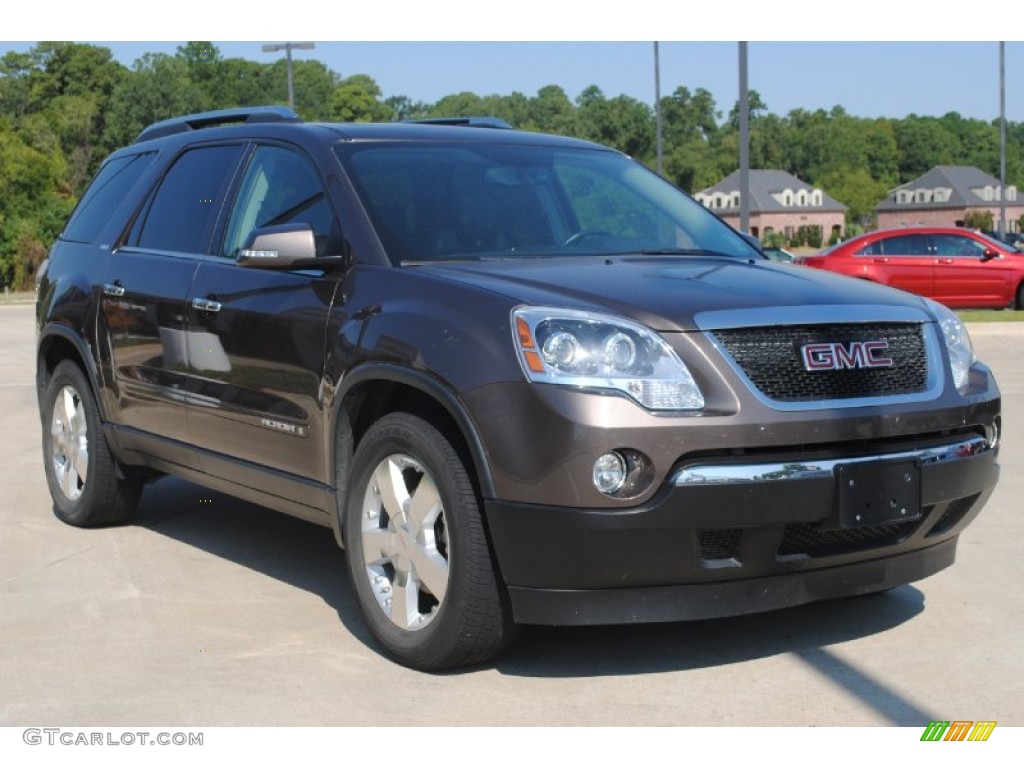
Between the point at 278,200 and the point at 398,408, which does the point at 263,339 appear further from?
the point at 398,408

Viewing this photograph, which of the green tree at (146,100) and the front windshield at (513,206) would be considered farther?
the green tree at (146,100)

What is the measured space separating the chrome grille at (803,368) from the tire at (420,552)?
91cm

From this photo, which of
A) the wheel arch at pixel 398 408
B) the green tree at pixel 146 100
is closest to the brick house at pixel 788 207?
the green tree at pixel 146 100

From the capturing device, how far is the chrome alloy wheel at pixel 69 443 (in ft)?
22.9

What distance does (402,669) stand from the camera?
4.68 m

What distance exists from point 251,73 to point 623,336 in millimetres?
137760

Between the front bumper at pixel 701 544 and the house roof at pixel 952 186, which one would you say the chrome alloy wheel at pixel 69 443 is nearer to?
the front bumper at pixel 701 544

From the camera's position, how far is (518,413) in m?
4.20

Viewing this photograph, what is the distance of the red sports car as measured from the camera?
22844mm

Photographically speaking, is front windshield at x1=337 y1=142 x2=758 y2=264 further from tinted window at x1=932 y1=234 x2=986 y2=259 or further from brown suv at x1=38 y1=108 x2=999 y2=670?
tinted window at x1=932 y1=234 x2=986 y2=259

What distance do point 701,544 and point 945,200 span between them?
552 feet

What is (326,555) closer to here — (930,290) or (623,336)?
(623,336)

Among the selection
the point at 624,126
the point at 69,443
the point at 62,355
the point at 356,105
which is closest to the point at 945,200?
the point at 624,126
